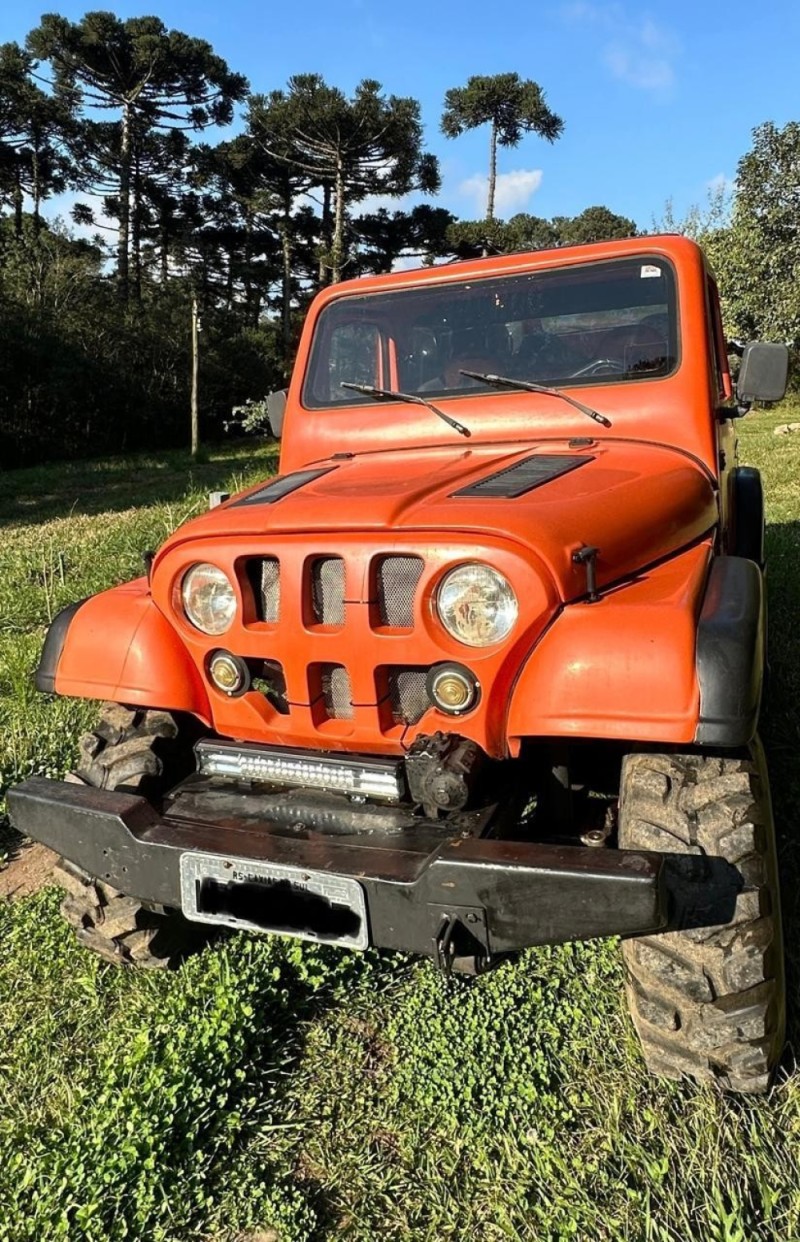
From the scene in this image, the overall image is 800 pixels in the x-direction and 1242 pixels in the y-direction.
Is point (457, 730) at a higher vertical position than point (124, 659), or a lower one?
lower

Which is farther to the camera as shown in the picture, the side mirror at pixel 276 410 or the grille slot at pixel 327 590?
the side mirror at pixel 276 410

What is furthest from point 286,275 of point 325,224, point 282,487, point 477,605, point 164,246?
point 477,605

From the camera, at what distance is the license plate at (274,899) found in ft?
6.86

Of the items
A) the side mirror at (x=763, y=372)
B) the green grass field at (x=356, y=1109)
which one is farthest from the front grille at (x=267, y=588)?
the side mirror at (x=763, y=372)

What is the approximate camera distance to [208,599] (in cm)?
245

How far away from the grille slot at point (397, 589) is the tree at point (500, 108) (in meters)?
28.0

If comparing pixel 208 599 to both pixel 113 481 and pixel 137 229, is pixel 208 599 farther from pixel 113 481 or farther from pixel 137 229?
pixel 137 229

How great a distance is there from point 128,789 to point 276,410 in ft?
6.59

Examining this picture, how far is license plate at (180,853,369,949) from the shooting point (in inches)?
82.4

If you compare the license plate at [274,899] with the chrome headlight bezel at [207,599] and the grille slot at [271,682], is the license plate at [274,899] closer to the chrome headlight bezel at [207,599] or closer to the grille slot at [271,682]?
the grille slot at [271,682]

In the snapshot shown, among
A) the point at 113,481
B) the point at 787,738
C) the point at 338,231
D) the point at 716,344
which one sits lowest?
the point at 787,738

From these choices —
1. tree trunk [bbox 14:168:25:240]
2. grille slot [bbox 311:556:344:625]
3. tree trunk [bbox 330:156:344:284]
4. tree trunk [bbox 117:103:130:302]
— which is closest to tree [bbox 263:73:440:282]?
tree trunk [bbox 330:156:344:284]

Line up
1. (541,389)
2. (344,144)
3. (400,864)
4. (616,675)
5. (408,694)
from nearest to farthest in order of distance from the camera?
1. (616,675)
2. (400,864)
3. (408,694)
4. (541,389)
5. (344,144)

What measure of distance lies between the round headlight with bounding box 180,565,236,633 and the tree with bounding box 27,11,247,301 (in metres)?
28.3
